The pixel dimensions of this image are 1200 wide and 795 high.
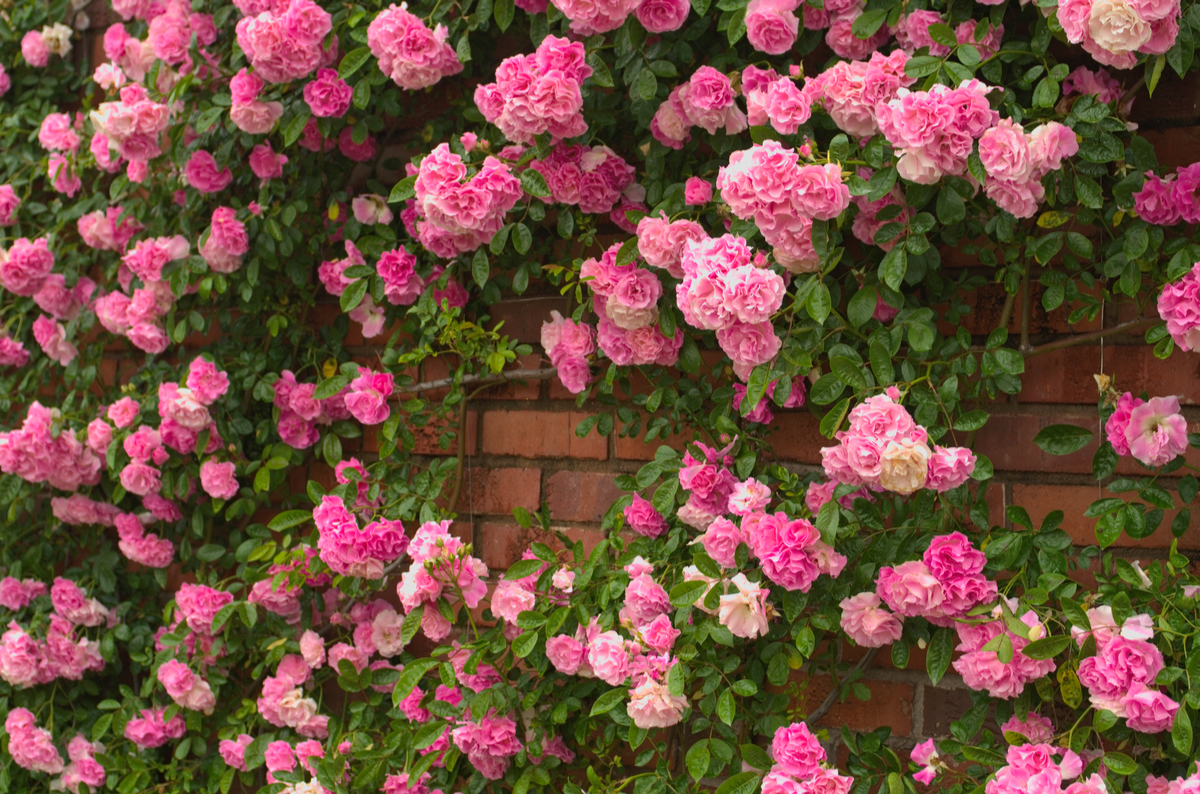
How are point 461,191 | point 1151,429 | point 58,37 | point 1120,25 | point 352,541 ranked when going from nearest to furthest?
point 1120,25, point 1151,429, point 461,191, point 352,541, point 58,37

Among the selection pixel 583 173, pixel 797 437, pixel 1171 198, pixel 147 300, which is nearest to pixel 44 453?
pixel 147 300

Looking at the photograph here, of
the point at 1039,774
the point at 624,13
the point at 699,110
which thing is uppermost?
the point at 624,13

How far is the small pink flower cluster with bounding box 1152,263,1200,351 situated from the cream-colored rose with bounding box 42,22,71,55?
2032 mm

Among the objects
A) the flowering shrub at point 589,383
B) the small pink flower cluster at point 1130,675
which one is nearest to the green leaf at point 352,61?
the flowering shrub at point 589,383

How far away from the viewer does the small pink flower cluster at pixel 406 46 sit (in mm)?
1342

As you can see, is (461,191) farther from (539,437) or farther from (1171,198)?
(1171,198)

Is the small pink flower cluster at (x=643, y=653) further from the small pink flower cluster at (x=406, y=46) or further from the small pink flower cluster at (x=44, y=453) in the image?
the small pink flower cluster at (x=44, y=453)

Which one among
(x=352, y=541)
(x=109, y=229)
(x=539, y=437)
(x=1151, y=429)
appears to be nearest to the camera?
(x=1151, y=429)

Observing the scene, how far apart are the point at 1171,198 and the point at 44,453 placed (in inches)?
70.6

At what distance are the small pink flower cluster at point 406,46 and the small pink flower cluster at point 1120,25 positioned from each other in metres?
0.81

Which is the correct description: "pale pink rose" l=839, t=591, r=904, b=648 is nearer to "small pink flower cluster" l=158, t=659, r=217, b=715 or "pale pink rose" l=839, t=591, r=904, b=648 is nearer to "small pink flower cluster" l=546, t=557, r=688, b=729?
"small pink flower cluster" l=546, t=557, r=688, b=729

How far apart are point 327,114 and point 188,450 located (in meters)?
0.63

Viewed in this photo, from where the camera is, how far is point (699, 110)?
4.08ft

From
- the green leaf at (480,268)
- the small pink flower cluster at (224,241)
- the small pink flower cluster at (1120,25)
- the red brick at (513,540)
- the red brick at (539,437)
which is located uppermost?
the small pink flower cluster at (1120,25)
